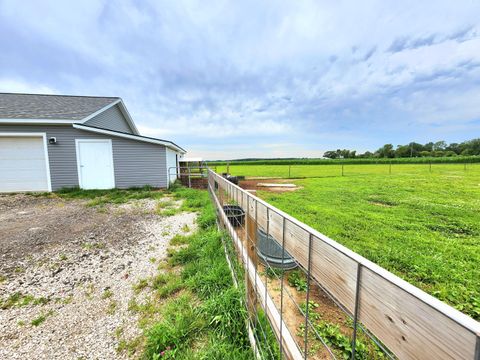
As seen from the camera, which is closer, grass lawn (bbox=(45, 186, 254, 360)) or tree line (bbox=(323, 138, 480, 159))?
grass lawn (bbox=(45, 186, 254, 360))

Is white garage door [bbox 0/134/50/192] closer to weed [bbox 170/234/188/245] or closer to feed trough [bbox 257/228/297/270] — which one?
weed [bbox 170/234/188/245]

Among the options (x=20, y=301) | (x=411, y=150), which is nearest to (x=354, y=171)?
(x=20, y=301)

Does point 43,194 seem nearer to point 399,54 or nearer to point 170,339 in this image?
point 170,339

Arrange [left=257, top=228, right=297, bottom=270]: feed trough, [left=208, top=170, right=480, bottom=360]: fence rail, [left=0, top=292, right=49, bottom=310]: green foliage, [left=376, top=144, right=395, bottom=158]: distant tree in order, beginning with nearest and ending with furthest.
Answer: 1. [left=208, top=170, right=480, bottom=360]: fence rail
2. [left=0, top=292, right=49, bottom=310]: green foliage
3. [left=257, top=228, right=297, bottom=270]: feed trough
4. [left=376, top=144, right=395, bottom=158]: distant tree

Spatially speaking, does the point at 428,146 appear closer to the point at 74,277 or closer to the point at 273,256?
the point at 273,256

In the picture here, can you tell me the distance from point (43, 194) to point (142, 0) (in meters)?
8.10

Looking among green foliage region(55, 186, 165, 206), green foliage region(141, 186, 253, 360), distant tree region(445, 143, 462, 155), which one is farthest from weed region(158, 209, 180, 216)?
distant tree region(445, 143, 462, 155)

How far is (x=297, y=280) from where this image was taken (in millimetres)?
2547

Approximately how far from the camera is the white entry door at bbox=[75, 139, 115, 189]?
905 centimetres

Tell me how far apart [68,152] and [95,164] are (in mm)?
1086

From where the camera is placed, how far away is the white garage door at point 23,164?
844 centimetres

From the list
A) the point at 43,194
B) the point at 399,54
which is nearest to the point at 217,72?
the point at 399,54

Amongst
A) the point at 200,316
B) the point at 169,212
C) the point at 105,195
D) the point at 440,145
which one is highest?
the point at 440,145

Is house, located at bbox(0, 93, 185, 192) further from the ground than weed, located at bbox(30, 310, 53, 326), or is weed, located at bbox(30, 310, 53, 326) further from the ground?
house, located at bbox(0, 93, 185, 192)
